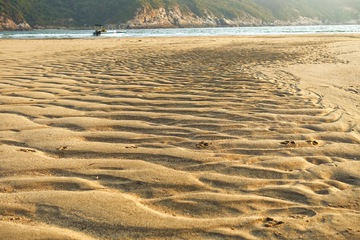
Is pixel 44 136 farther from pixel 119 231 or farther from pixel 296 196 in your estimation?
pixel 296 196

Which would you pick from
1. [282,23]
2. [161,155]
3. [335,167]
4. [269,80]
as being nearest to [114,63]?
[269,80]

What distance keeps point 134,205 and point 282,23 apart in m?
155

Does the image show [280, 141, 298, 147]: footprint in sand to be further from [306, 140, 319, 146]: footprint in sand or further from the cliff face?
the cliff face

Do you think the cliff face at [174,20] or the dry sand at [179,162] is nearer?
the dry sand at [179,162]

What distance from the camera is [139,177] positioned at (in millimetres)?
2686

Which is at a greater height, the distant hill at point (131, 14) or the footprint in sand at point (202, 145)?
the distant hill at point (131, 14)

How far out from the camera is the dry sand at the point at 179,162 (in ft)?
6.91

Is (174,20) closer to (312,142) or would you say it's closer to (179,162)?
(312,142)

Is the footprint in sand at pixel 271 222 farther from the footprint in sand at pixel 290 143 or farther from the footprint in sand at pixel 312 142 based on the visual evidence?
the footprint in sand at pixel 312 142

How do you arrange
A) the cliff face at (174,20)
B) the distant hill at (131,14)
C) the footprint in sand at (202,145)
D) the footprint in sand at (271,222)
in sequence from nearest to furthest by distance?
1. the footprint in sand at (271,222)
2. the footprint in sand at (202,145)
3. the distant hill at (131,14)
4. the cliff face at (174,20)

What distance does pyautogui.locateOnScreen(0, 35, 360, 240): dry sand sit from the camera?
83.0 inches

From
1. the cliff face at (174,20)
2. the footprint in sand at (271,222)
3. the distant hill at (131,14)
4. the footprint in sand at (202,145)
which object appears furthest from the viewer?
the cliff face at (174,20)

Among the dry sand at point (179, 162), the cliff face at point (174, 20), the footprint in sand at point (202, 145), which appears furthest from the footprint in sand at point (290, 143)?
A: the cliff face at point (174, 20)

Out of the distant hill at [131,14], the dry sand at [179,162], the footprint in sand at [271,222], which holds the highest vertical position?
the distant hill at [131,14]
